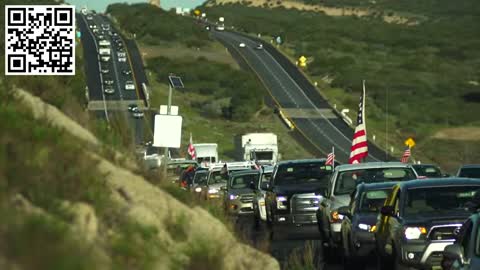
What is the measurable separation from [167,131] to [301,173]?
4690mm

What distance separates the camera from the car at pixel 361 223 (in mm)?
19672

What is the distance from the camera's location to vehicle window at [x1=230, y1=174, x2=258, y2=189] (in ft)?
119

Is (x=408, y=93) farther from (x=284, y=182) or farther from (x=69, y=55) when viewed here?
(x=69, y=55)

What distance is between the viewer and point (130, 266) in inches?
370

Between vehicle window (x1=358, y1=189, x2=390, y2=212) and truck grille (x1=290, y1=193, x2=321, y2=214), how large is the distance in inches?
260

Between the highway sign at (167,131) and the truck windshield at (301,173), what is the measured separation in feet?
13.0

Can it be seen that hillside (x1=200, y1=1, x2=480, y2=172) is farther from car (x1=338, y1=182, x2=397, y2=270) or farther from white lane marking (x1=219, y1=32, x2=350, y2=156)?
car (x1=338, y1=182, x2=397, y2=270)

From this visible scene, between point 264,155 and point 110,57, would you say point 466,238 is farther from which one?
point 110,57

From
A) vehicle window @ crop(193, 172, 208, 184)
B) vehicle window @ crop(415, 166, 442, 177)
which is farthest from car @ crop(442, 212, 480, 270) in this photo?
vehicle window @ crop(193, 172, 208, 184)

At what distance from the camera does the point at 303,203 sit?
27.5 m

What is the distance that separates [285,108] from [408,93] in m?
22.7

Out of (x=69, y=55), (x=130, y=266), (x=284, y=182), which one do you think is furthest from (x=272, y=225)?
(x=130, y=266)

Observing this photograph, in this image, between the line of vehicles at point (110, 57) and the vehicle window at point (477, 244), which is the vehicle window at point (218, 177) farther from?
the line of vehicles at point (110, 57)

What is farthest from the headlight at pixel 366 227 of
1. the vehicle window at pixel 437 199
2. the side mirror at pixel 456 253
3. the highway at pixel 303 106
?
the highway at pixel 303 106
